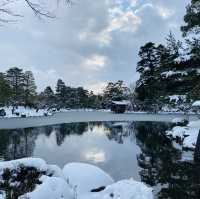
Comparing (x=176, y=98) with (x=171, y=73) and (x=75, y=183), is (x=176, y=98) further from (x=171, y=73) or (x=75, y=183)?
(x=75, y=183)

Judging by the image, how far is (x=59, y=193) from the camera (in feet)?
19.8

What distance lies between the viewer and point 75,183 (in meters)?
8.27

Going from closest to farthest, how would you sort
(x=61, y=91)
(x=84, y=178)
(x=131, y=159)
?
(x=84, y=178)
(x=131, y=159)
(x=61, y=91)

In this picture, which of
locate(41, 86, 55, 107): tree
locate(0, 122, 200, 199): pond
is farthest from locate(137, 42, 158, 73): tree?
locate(41, 86, 55, 107): tree

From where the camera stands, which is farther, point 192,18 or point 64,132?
point 64,132

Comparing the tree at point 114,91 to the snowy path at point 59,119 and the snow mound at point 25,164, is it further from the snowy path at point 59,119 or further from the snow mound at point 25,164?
the snow mound at point 25,164

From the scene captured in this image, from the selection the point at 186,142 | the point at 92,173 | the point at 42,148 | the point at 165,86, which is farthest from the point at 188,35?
the point at 92,173

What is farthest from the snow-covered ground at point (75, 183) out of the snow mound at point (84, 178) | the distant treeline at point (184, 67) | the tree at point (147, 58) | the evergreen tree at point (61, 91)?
the evergreen tree at point (61, 91)

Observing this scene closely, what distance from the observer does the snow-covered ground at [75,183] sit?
19.8 ft

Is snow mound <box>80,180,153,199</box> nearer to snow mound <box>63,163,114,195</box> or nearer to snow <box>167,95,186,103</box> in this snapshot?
snow mound <box>63,163,114,195</box>

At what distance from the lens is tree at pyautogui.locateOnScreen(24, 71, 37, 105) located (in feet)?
286

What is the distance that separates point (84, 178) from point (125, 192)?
5.84 ft

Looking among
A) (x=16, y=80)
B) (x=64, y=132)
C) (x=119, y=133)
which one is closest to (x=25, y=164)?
(x=119, y=133)

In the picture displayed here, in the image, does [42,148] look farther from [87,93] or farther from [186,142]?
[87,93]
